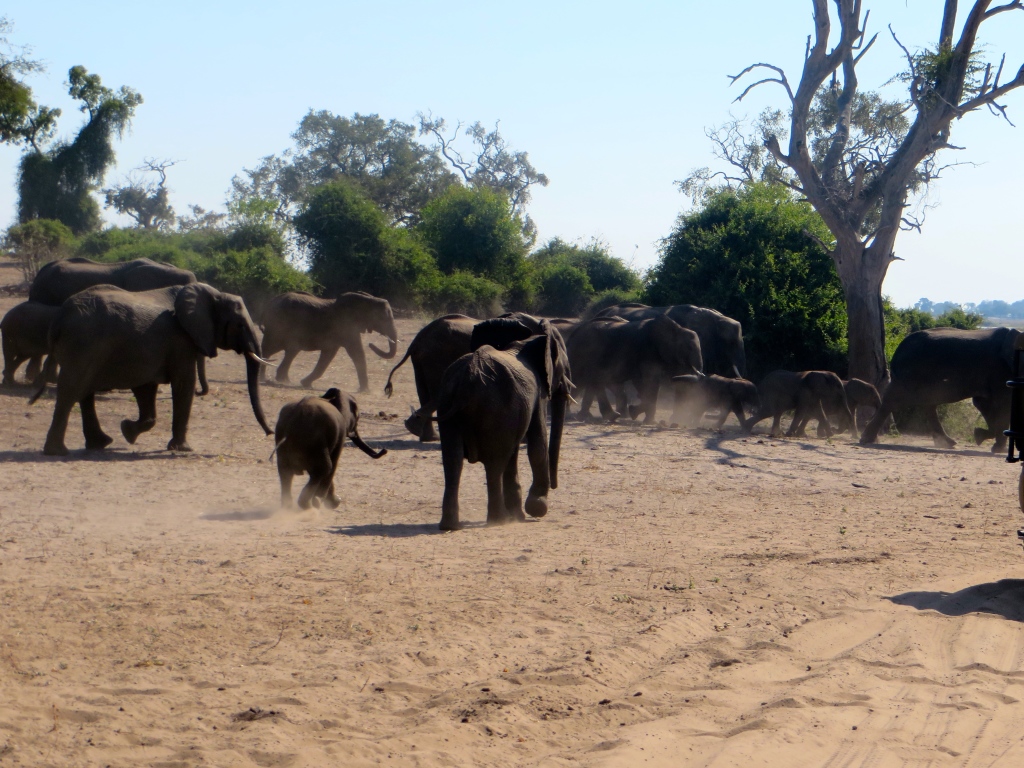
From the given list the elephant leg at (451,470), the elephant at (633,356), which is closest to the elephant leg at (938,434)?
the elephant at (633,356)

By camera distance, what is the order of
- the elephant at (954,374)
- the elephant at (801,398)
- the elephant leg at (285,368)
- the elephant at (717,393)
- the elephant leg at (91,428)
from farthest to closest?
the elephant leg at (285,368) < the elephant at (717,393) < the elephant at (801,398) < the elephant at (954,374) < the elephant leg at (91,428)

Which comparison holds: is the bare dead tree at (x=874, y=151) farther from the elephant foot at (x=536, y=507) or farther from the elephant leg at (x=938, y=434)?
the elephant foot at (x=536, y=507)

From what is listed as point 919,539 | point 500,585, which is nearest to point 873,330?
point 919,539

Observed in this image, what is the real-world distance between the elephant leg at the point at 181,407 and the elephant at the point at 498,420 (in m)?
4.83

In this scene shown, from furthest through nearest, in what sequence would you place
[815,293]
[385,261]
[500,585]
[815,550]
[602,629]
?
[385,261]
[815,293]
[815,550]
[500,585]
[602,629]

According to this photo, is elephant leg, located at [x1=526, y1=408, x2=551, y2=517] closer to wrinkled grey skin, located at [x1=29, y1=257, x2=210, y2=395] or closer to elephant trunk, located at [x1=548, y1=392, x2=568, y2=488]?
elephant trunk, located at [x1=548, y1=392, x2=568, y2=488]

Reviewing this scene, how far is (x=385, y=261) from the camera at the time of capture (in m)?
33.8

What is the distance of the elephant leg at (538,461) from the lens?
9203 mm

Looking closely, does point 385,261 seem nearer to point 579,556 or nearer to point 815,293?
point 815,293

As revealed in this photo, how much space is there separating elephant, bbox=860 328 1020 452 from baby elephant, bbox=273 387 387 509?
33.6 feet

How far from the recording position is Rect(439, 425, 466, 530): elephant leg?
8.56m

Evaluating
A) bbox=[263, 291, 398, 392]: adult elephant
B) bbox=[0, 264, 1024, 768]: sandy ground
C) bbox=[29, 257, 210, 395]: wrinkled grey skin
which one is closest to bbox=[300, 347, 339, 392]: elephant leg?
bbox=[263, 291, 398, 392]: adult elephant

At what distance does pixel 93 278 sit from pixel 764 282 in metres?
14.4

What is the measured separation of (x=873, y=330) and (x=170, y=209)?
58.6 metres
